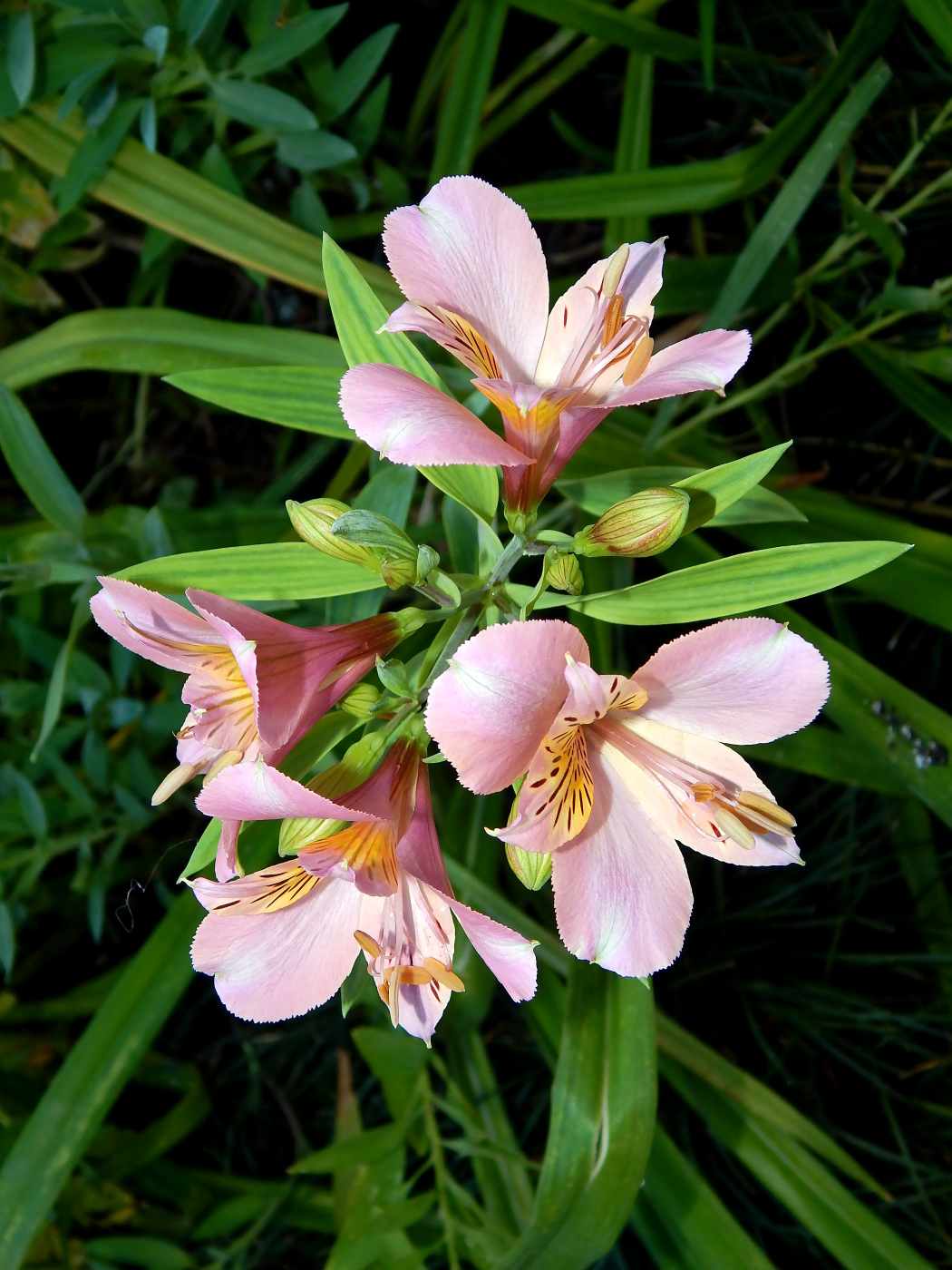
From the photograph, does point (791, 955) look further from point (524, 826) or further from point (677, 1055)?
point (524, 826)

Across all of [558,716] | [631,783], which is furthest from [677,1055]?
[558,716]

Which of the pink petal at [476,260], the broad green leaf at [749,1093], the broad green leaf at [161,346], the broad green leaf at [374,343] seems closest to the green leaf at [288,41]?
the broad green leaf at [161,346]

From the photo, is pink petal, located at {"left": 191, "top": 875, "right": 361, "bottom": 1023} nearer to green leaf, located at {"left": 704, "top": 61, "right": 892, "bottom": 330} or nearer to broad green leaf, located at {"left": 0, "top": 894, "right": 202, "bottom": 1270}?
broad green leaf, located at {"left": 0, "top": 894, "right": 202, "bottom": 1270}

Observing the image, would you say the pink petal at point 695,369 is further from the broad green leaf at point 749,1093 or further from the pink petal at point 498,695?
the broad green leaf at point 749,1093

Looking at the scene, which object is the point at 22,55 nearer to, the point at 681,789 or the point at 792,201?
the point at 792,201

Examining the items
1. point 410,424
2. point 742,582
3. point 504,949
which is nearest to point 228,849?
point 504,949

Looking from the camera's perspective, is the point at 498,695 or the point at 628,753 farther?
the point at 628,753

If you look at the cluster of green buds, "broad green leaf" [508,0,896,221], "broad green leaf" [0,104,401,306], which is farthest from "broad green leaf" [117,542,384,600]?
"broad green leaf" [508,0,896,221]
